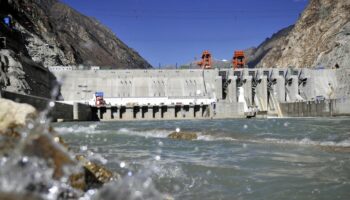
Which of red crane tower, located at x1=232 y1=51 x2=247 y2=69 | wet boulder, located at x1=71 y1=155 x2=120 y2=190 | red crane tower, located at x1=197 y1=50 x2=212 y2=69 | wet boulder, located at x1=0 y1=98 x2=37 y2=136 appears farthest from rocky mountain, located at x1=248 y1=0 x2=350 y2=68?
wet boulder, located at x1=0 y1=98 x2=37 y2=136

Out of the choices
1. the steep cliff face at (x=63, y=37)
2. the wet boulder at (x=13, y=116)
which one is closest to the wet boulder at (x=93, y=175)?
the wet boulder at (x=13, y=116)

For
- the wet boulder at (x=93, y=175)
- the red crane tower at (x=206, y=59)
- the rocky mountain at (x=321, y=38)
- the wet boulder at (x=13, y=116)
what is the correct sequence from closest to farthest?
the wet boulder at (x=13, y=116) → the wet boulder at (x=93, y=175) → the rocky mountain at (x=321, y=38) → the red crane tower at (x=206, y=59)

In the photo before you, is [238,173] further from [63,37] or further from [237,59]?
[63,37]

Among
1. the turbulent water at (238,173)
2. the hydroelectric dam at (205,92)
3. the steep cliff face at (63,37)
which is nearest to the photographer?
the turbulent water at (238,173)

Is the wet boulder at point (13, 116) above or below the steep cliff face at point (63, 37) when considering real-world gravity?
below

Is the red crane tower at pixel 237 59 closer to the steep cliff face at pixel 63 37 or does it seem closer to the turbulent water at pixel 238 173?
the steep cliff face at pixel 63 37

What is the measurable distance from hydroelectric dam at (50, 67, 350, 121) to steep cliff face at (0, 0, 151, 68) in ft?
39.0

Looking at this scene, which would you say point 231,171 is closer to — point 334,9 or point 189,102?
point 189,102

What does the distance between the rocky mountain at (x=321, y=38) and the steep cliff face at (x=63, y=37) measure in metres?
48.8

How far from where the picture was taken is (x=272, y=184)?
25.0 feet

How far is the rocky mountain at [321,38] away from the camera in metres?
75.6

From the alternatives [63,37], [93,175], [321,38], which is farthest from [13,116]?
[63,37]

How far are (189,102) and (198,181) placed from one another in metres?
51.4

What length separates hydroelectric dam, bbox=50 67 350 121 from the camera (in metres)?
55.5
